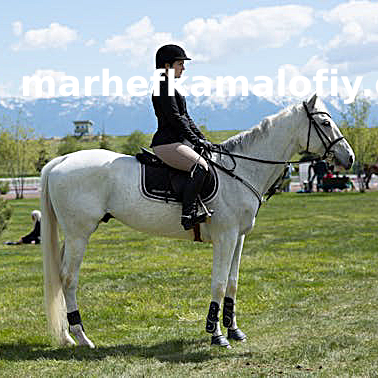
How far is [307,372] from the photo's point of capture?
6117 millimetres

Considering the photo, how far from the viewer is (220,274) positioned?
7500 millimetres

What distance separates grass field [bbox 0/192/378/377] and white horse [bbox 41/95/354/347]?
0.70 metres

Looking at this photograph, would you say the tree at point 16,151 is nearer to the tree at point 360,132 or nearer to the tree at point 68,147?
the tree at point 360,132

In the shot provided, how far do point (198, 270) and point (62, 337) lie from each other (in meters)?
6.22

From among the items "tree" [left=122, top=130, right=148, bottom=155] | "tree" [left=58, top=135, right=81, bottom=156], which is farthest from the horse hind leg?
"tree" [left=122, top=130, right=148, bottom=155]

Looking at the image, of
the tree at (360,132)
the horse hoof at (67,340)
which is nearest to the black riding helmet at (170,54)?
the horse hoof at (67,340)

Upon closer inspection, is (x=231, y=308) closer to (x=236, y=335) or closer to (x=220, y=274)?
(x=236, y=335)

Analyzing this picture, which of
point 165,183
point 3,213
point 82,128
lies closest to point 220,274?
point 165,183

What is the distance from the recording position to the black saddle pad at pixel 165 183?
7.37 meters

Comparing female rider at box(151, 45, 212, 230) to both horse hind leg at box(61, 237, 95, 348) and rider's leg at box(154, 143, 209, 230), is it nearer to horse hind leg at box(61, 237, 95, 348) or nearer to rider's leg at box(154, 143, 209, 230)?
rider's leg at box(154, 143, 209, 230)

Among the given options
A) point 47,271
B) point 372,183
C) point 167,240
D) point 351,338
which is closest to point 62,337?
point 47,271

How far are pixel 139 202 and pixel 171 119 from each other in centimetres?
117

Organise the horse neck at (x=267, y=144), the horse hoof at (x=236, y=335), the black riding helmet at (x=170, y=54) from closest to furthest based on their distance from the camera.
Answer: the black riding helmet at (x=170, y=54)
the horse neck at (x=267, y=144)
the horse hoof at (x=236, y=335)

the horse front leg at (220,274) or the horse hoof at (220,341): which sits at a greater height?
the horse front leg at (220,274)
